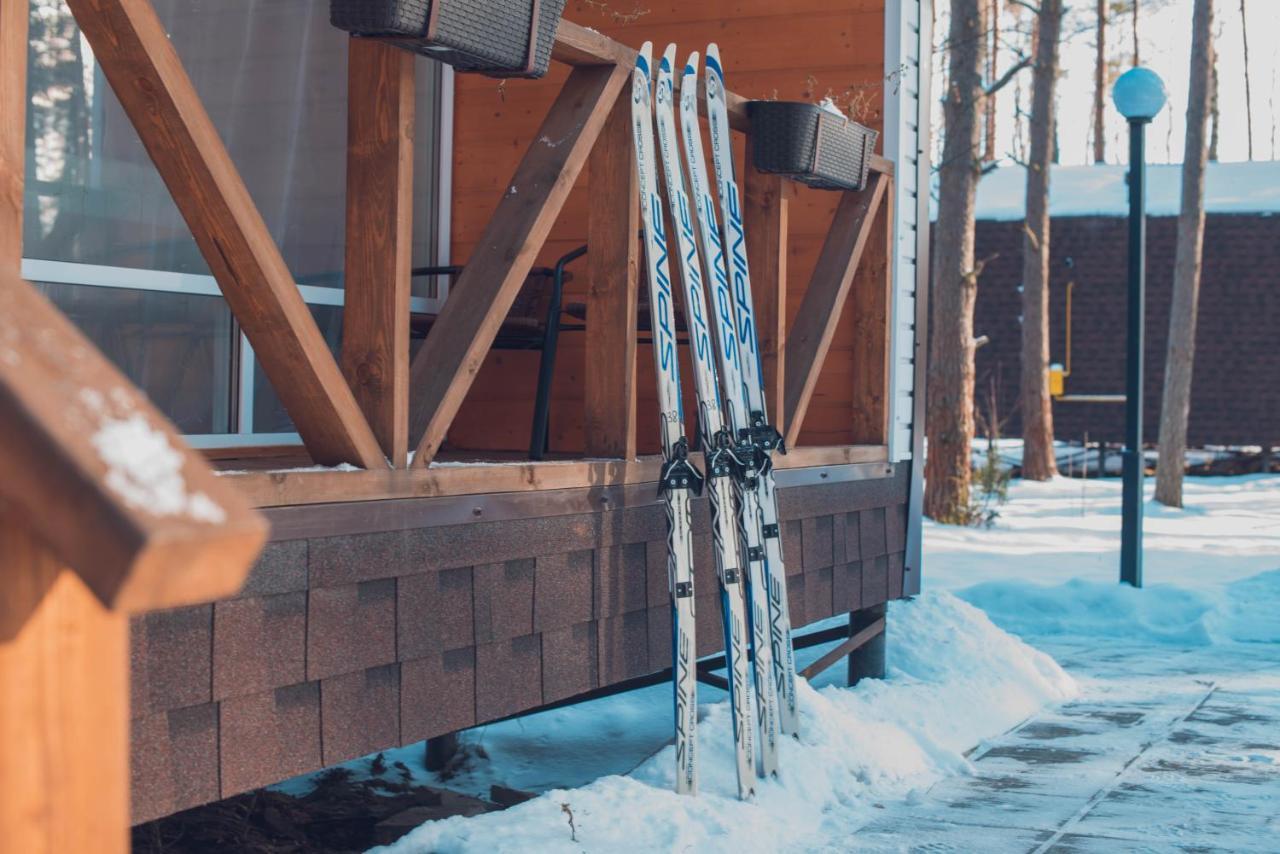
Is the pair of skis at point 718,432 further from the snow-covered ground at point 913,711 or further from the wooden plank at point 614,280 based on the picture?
the snow-covered ground at point 913,711

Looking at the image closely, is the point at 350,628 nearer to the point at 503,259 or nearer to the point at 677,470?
the point at 503,259

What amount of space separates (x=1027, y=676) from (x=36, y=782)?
5145 millimetres

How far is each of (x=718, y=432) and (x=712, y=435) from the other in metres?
0.02

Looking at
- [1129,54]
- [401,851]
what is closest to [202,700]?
[401,851]

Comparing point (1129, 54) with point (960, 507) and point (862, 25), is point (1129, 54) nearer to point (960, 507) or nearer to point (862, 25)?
point (960, 507)

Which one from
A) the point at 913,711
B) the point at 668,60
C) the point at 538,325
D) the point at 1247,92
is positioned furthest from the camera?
the point at 1247,92

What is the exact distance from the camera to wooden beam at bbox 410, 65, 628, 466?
2.93 metres

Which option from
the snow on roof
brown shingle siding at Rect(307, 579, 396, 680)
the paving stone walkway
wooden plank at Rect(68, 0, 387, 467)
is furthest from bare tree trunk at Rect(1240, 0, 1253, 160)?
wooden plank at Rect(68, 0, 387, 467)

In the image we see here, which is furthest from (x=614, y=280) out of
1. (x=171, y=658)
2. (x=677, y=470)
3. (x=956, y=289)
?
(x=956, y=289)

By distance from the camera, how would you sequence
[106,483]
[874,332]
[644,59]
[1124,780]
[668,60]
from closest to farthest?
[106,483], [644,59], [668,60], [1124,780], [874,332]

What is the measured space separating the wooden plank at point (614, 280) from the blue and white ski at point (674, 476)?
36 millimetres

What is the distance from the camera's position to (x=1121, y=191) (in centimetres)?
1941

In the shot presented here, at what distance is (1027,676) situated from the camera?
5621mm

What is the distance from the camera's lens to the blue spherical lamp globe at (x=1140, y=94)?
8.04m
